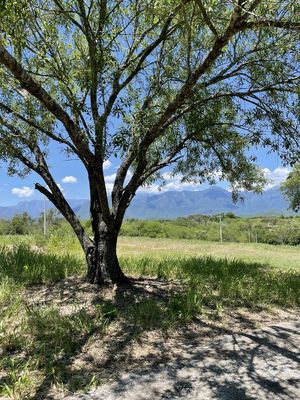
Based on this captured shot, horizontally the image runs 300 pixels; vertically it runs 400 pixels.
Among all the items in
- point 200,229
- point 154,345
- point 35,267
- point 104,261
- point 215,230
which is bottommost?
point 154,345

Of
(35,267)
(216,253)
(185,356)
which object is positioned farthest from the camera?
(216,253)

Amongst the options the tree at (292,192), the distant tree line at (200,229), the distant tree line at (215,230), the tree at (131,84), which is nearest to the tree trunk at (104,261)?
the tree at (131,84)

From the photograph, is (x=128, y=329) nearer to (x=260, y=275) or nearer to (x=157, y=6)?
(x=157, y=6)

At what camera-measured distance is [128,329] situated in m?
5.32

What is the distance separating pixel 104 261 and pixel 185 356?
9.10 ft

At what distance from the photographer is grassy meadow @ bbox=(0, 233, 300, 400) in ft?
13.6

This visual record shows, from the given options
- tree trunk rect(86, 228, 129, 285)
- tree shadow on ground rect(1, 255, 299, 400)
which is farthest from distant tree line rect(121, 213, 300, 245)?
tree shadow on ground rect(1, 255, 299, 400)

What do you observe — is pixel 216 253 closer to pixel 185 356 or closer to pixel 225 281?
pixel 225 281

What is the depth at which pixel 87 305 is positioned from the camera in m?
6.07

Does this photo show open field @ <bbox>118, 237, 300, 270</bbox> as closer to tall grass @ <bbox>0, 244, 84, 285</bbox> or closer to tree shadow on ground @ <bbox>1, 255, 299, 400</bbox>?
tall grass @ <bbox>0, 244, 84, 285</bbox>

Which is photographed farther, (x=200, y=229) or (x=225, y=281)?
(x=200, y=229)

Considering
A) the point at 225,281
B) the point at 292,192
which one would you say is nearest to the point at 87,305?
the point at 225,281

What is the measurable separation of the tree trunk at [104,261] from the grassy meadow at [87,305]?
0.26 metres

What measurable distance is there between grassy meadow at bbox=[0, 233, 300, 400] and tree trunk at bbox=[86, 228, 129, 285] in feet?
0.85
